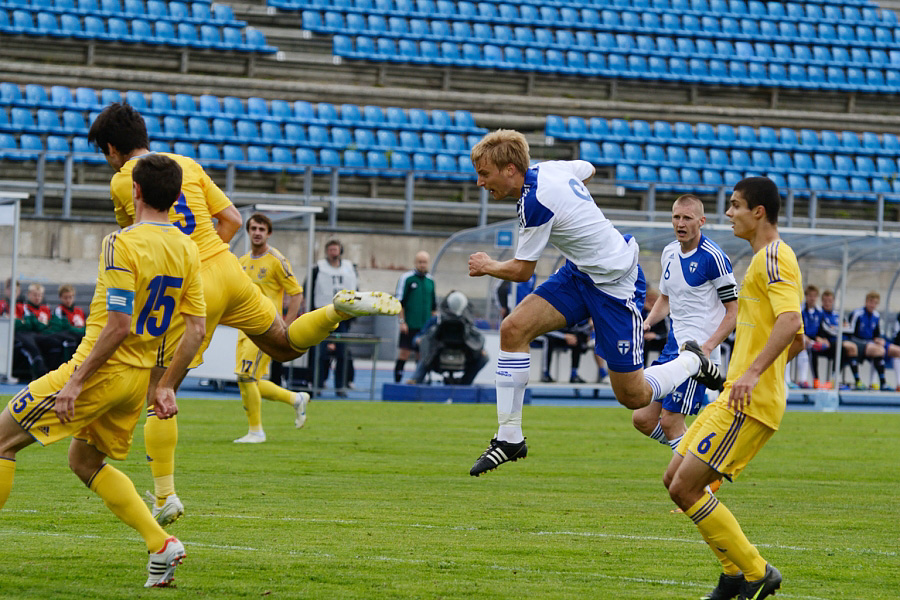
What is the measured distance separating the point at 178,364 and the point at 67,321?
1212 cm

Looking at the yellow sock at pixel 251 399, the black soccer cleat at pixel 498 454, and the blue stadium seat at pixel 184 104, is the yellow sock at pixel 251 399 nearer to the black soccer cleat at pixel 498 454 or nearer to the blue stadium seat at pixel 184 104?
the black soccer cleat at pixel 498 454

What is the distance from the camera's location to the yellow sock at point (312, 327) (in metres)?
7.66

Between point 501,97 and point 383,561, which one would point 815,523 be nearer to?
point 383,561

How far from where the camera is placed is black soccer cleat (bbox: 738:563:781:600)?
533cm

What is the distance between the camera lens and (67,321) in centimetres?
1745

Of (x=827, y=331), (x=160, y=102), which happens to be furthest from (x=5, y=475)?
(x=160, y=102)

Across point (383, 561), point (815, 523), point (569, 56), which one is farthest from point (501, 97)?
point (383, 561)

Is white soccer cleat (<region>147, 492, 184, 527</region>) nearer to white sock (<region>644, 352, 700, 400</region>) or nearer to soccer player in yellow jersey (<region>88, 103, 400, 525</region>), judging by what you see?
soccer player in yellow jersey (<region>88, 103, 400, 525</region>)

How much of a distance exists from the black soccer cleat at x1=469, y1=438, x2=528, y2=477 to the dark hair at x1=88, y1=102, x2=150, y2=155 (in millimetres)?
2633

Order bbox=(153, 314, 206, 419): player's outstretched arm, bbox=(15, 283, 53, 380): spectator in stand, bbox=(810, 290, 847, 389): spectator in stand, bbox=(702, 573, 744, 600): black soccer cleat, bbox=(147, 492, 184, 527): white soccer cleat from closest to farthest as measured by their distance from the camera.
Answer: bbox=(702, 573, 744, 600): black soccer cleat → bbox=(153, 314, 206, 419): player's outstretched arm → bbox=(147, 492, 184, 527): white soccer cleat → bbox=(15, 283, 53, 380): spectator in stand → bbox=(810, 290, 847, 389): spectator in stand

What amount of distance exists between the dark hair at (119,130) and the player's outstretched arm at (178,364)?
106 cm

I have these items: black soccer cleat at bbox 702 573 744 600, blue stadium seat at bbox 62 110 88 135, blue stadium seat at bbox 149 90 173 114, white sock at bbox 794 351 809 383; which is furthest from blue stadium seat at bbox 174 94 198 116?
black soccer cleat at bbox 702 573 744 600

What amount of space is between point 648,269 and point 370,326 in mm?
4933

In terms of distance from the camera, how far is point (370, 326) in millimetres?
20438
